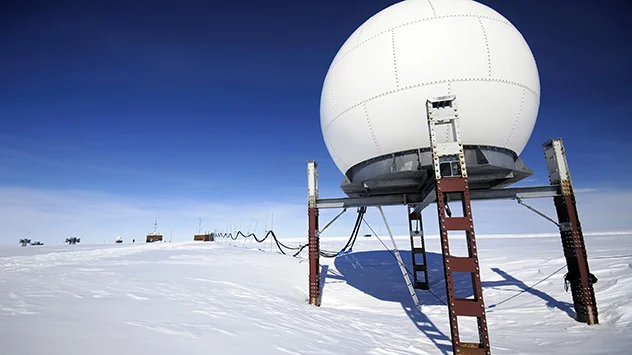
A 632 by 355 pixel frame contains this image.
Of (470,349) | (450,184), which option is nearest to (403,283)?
(470,349)

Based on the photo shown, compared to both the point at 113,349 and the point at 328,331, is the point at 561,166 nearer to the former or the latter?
the point at 328,331

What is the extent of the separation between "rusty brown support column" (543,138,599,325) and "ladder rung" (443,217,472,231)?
4.64 meters

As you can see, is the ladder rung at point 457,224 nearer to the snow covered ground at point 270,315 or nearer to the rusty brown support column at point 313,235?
the snow covered ground at point 270,315

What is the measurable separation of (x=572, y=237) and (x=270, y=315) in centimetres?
779

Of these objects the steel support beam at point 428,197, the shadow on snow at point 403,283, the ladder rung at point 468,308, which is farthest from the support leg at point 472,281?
the steel support beam at point 428,197

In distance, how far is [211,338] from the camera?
3.79 metres

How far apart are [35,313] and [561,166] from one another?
11317 mm

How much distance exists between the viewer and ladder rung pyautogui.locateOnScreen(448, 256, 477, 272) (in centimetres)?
479

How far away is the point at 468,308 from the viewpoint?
15.6 ft

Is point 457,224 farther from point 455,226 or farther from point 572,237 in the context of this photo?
point 572,237

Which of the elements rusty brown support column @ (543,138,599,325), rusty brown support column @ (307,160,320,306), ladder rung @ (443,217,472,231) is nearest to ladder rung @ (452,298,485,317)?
ladder rung @ (443,217,472,231)

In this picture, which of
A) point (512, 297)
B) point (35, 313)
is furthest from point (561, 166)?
point (35, 313)

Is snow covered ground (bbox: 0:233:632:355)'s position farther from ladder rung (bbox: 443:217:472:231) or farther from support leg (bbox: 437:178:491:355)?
ladder rung (bbox: 443:217:472:231)

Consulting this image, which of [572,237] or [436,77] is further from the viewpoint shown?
[572,237]
